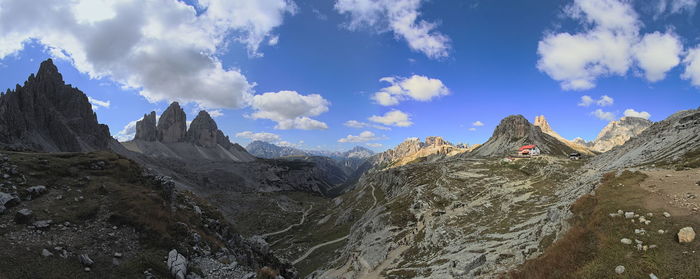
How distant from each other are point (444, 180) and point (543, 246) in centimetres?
8144

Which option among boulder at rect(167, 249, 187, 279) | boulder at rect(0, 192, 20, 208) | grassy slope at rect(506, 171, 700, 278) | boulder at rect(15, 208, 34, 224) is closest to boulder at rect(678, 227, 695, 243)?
grassy slope at rect(506, 171, 700, 278)

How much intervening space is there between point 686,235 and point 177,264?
34.9 meters

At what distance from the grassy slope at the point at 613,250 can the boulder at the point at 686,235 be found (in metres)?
0.31

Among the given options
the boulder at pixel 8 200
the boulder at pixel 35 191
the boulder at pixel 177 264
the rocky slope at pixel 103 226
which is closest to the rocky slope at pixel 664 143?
the rocky slope at pixel 103 226

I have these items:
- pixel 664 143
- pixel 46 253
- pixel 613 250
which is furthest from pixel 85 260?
pixel 664 143

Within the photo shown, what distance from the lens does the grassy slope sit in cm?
1897

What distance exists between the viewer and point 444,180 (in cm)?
11050

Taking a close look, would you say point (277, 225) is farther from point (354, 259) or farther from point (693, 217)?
point (693, 217)

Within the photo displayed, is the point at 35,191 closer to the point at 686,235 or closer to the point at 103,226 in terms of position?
the point at 103,226

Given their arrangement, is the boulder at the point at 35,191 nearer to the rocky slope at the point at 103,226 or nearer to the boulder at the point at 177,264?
the rocky slope at the point at 103,226

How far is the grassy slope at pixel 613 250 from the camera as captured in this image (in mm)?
18972

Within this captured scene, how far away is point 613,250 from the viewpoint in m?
21.6

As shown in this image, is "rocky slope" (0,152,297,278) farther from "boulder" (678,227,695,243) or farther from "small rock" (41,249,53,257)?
"boulder" (678,227,695,243)

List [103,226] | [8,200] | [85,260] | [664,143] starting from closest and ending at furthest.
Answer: [85,260] < [8,200] < [103,226] < [664,143]
